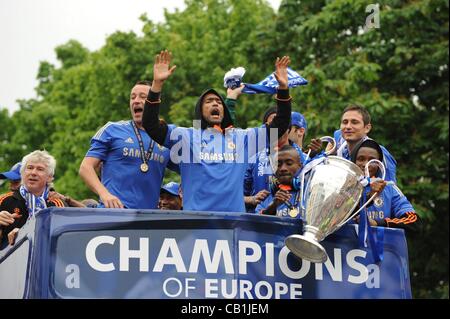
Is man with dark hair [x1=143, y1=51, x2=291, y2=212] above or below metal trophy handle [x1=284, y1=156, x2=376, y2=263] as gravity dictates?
above

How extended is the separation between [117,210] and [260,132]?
6.25 ft

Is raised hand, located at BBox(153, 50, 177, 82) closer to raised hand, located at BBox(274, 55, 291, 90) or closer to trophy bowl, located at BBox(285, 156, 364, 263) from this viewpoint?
raised hand, located at BBox(274, 55, 291, 90)

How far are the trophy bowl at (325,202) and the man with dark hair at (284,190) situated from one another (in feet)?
2.97

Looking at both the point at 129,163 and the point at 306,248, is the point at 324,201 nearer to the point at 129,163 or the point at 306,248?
the point at 306,248

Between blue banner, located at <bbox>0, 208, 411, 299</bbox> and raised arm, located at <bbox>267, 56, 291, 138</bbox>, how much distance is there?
1.48m

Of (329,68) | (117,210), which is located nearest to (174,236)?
(117,210)


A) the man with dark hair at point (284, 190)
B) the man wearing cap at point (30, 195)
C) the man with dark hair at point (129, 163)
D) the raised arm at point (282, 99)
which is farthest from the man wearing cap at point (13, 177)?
the raised arm at point (282, 99)

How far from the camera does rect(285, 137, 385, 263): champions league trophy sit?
8.73m

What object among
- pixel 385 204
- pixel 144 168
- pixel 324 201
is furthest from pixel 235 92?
pixel 324 201

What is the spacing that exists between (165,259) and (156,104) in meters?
1.63

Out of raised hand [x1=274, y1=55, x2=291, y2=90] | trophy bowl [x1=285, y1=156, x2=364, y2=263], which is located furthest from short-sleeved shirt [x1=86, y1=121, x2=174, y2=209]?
trophy bowl [x1=285, y1=156, x2=364, y2=263]

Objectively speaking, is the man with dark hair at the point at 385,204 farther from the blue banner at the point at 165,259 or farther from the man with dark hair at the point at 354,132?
the blue banner at the point at 165,259

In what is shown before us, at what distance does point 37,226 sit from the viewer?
849cm

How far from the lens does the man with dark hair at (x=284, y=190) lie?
1012 centimetres
